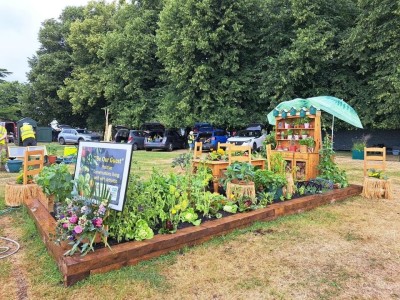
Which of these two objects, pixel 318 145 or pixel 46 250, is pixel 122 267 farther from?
pixel 318 145

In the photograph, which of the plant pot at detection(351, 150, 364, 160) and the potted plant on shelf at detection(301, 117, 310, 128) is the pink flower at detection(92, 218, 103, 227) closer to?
the potted plant on shelf at detection(301, 117, 310, 128)

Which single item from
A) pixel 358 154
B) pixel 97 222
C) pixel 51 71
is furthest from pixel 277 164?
pixel 51 71

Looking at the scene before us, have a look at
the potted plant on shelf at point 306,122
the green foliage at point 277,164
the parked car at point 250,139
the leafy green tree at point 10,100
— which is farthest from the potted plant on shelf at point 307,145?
the leafy green tree at point 10,100

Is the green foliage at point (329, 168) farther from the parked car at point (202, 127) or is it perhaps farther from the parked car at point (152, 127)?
the parked car at point (152, 127)

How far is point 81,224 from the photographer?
106 inches

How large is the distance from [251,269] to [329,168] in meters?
4.25

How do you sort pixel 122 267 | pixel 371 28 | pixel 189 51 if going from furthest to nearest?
pixel 189 51 → pixel 371 28 → pixel 122 267

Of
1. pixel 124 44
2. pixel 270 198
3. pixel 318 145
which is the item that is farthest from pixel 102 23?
pixel 270 198

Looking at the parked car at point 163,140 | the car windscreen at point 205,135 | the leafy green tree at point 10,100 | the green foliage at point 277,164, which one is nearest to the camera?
the green foliage at point 277,164

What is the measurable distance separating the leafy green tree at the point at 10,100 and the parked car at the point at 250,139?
23.3 metres

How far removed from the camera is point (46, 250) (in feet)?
10.8

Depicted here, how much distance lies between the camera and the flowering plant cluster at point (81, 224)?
8.87 feet

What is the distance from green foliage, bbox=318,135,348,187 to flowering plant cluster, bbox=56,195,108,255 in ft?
16.3

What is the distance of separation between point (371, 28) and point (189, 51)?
358 inches
